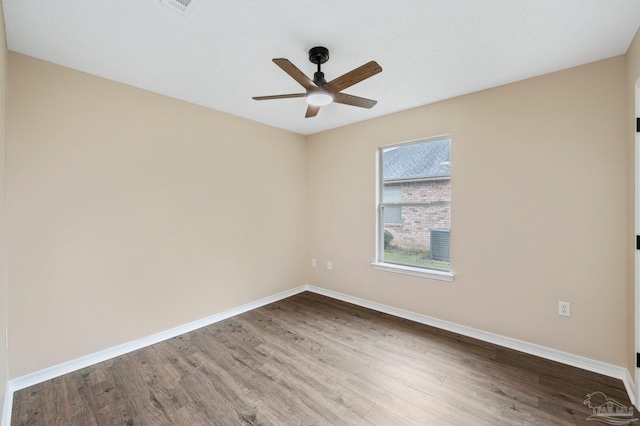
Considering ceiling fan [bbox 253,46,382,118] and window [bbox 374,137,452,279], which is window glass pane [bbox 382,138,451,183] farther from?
ceiling fan [bbox 253,46,382,118]

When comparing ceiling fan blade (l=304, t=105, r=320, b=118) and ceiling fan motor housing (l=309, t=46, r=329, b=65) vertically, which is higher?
ceiling fan motor housing (l=309, t=46, r=329, b=65)

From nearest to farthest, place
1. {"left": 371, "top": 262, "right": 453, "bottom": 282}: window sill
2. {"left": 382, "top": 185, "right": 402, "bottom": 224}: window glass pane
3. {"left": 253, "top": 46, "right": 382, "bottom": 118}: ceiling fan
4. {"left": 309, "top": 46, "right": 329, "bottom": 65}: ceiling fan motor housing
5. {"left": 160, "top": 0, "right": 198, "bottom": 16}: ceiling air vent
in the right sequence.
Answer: {"left": 160, "top": 0, "right": 198, "bottom": 16}: ceiling air vent, {"left": 253, "top": 46, "right": 382, "bottom": 118}: ceiling fan, {"left": 309, "top": 46, "right": 329, "bottom": 65}: ceiling fan motor housing, {"left": 371, "top": 262, "right": 453, "bottom": 282}: window sill, {"left": 382, "top": 185, "right": 402, "bottom": 224}: window glass pane

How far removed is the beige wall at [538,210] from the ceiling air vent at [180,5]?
2.49 m

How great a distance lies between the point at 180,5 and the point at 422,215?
2988mm

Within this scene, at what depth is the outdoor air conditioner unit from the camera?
3062 millimetres

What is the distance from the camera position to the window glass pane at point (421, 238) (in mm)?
3094

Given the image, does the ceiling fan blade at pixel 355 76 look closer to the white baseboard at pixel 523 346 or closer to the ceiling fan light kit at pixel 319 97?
the ceiling fan light kit at pixel 319 97

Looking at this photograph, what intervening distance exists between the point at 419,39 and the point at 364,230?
93.1 inches

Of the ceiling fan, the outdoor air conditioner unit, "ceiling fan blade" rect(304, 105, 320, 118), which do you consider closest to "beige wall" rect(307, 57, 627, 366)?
the outdoor air conditioner unit

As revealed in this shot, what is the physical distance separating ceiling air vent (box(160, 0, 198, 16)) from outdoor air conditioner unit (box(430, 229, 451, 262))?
3.04 meters

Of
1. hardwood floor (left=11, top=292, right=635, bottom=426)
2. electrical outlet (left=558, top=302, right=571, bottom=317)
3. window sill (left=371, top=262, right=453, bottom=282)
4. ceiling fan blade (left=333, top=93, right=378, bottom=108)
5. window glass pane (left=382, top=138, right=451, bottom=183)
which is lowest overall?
hardwood floor (left=11, top=292, right=635, bottom=426)

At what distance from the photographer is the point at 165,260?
2850mm

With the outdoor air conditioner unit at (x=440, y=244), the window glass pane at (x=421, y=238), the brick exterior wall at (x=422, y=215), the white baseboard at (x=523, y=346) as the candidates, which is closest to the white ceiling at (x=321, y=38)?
the brick exterior wall at (x=422, y=215)

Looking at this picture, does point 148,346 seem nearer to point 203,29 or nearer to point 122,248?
point 122,248
